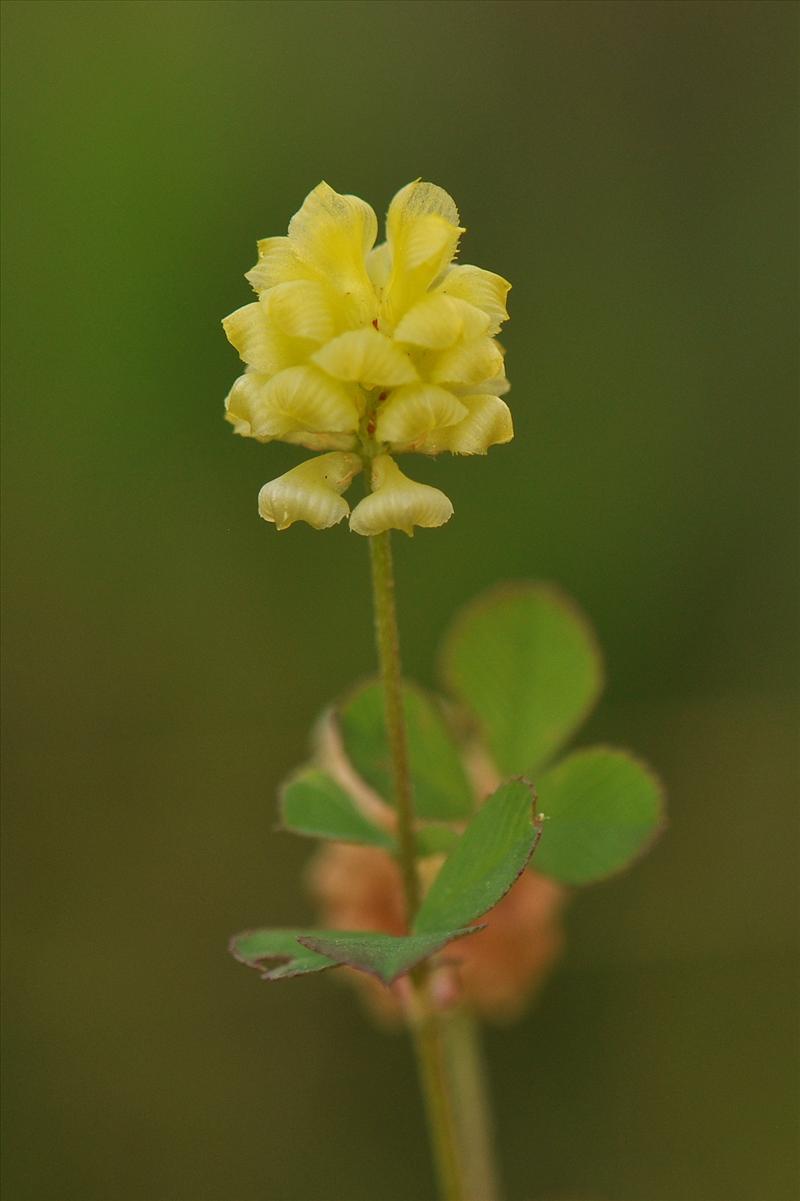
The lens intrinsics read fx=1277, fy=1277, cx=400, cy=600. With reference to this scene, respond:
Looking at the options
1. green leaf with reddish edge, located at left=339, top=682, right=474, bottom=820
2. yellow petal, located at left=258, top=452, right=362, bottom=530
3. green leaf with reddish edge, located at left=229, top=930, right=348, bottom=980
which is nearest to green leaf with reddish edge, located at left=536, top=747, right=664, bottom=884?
green leaf with reddish edge, located at left=339, top=682, right=474, bottom=820

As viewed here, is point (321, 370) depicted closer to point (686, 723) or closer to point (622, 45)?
point (686, 723)

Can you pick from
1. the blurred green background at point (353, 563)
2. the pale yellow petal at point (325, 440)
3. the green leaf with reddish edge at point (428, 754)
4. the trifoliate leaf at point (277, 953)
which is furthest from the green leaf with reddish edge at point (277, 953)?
the blurred green background at point (353, 563)

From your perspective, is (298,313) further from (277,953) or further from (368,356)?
(277,953)

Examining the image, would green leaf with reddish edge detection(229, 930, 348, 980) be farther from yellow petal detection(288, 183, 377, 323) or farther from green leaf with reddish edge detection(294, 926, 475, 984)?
yellow petal detection(288, 183, 377, 323)

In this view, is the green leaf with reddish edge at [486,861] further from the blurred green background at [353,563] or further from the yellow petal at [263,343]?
the blurred green background at [353,563]

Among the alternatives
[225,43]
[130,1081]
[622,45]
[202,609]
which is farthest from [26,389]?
[622,45]
